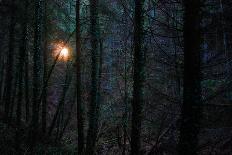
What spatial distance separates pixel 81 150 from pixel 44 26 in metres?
7.97

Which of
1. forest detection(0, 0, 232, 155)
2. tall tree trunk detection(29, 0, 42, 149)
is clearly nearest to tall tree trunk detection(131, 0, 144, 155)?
forest detection(0, 0, 232, 155)

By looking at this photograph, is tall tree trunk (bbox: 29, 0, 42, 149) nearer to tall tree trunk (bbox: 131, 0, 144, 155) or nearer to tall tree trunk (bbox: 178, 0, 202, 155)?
tall tree trunk (bbox: 131, 0, 144, 155)

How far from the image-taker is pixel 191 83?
664 cm

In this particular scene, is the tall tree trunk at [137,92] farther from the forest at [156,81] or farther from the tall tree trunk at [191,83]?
the tall tree trunk at [191,83]

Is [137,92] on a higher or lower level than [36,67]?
lower

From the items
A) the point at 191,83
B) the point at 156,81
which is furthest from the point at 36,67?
the point at 191,83

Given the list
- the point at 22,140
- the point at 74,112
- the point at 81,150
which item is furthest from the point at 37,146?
the point at 74,112

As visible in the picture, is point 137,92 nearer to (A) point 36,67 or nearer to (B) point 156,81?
(A) point 36,67

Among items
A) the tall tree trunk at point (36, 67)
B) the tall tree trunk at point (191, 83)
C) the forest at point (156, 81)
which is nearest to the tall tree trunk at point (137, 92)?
the forest at point (156, 81)

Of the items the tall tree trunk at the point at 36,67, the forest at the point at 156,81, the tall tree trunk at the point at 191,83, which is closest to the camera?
the tall tree trunk at the point at 191,83

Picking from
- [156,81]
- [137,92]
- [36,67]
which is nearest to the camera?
[137,92]

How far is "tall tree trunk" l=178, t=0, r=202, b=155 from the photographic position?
6562mm

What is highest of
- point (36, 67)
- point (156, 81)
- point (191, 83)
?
point (36, 67)

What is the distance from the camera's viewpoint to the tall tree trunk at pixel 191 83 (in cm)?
656
